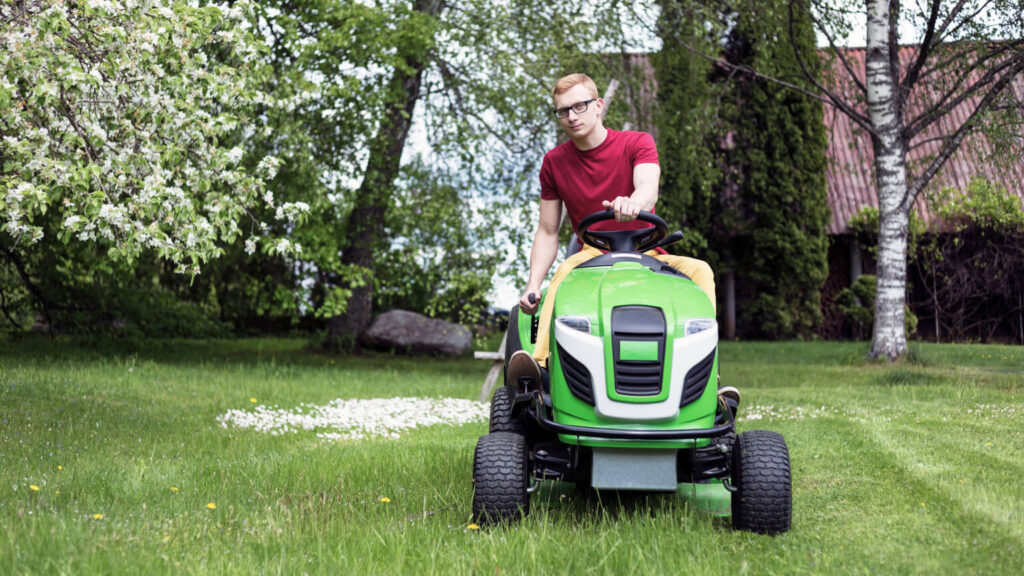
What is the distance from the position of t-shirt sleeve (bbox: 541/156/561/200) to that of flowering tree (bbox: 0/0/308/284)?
2.08 m

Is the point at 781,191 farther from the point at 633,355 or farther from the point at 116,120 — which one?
the point at 633,355

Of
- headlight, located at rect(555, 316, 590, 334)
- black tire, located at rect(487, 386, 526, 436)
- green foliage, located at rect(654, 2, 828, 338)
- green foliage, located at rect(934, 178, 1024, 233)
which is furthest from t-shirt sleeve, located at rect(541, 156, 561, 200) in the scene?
green foliage, located at rect(654, 2, 828, 338)

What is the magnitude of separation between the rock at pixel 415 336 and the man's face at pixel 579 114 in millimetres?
10885

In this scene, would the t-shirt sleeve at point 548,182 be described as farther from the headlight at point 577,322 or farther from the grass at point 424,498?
the grass at point 424,498

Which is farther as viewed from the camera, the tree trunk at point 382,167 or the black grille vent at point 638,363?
the tree trunk at point 382,167

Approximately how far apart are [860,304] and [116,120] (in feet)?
44.4

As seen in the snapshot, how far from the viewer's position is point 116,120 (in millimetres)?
5379

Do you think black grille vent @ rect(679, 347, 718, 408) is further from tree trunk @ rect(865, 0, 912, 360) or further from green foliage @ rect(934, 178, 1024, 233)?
green foliage @ rect(934, 178, 1024, 233)

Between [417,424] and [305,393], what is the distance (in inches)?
77.6

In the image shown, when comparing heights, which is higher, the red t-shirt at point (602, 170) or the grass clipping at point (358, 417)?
the red t-shirt at point (602, 170)

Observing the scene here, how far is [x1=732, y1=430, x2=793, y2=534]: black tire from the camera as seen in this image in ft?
10.4

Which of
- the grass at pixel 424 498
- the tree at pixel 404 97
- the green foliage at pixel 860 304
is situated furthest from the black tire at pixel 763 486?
the green foliage at pixel 860 304

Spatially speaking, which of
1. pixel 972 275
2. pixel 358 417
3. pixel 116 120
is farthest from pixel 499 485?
pixel 972 275

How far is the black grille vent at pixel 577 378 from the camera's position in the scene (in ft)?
10.4
